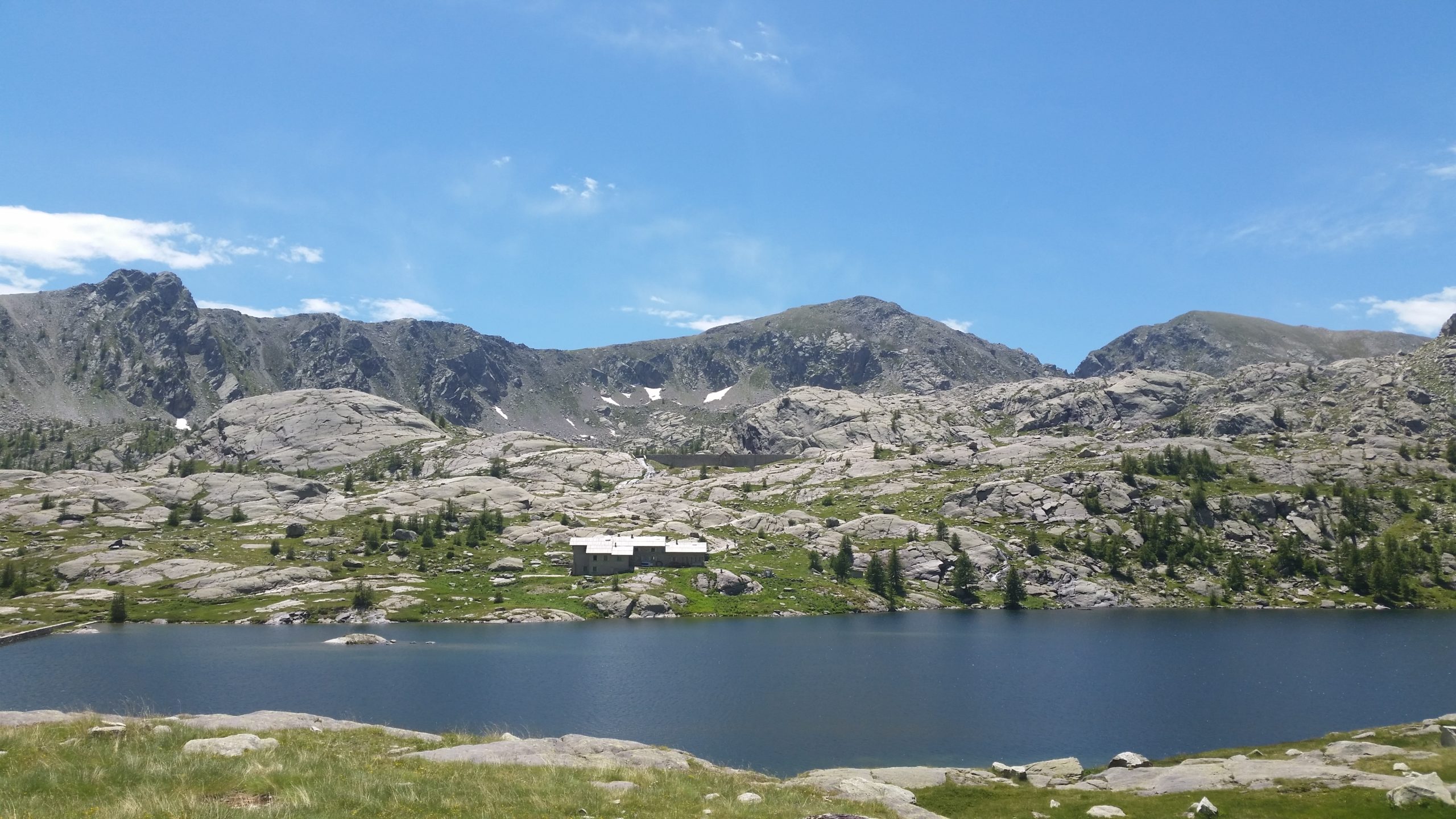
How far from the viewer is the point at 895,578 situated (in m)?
183

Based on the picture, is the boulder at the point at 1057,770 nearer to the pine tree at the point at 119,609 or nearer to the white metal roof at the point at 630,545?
the white metal roof at the point at 630,545

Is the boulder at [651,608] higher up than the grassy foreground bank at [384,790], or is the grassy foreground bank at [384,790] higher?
the grassy foreground bank at [384,790]

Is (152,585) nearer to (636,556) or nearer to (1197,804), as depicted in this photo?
(636,556)

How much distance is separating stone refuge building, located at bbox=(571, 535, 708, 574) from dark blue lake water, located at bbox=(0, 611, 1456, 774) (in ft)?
135

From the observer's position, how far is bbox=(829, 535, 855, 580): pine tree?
18762 cm

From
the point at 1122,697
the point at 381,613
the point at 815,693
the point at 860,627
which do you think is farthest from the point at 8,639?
the point at 1122,697

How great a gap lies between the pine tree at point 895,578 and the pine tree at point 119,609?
5935 inches

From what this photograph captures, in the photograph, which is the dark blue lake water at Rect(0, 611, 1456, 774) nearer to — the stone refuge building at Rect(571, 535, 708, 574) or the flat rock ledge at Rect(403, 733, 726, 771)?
the flat rock ledge at Rect(403, 733, 726, 771)

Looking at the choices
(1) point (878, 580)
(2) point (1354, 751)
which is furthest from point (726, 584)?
(2) point (1354, 751)

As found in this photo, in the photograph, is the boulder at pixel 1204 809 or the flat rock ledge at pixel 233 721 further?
the flat rock ledge at pixel 233 721

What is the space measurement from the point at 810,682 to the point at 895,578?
3694 inches

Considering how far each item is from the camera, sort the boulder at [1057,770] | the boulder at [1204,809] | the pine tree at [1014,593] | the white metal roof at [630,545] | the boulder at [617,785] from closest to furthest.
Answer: the boulder at [617,785] < the boulder at [1204,809] < the boulder at [1057,770] < the pine tree at [1014,593] < the white metal roof at [630,545]

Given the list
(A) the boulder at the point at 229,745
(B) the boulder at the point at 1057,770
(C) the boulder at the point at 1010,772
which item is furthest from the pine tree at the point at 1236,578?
(A) the boulder at the point at 229,745

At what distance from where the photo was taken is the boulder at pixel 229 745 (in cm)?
2756
